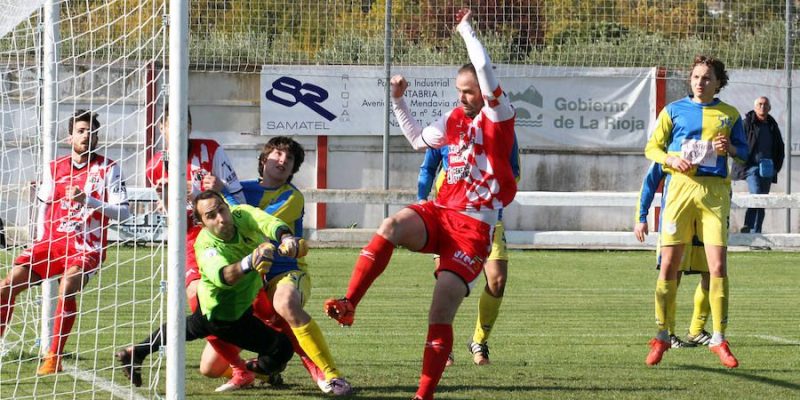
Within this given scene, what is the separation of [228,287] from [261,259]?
1.98ft

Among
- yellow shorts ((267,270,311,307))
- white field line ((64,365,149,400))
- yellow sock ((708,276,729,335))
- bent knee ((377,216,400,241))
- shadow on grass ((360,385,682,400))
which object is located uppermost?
bent knee ((377,216,400,241))

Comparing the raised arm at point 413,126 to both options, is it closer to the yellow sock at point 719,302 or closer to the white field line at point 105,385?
the white field line at point 105,385

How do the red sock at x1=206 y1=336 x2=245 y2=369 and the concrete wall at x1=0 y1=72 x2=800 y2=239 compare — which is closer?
the red sock at x1=206 y1=336 x2=245 y2=369

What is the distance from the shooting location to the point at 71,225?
8.80 metres

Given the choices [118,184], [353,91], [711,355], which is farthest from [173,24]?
[353,91]

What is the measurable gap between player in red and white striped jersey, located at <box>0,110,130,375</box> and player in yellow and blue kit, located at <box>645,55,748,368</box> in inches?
147

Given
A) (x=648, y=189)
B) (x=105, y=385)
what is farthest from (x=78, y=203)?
(x=648, y=189)

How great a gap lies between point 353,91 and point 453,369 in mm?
11338

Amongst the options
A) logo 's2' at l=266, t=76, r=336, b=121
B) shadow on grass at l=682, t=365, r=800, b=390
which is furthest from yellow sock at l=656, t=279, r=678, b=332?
logo 's2' at l=266, t=76, r=336, b=121

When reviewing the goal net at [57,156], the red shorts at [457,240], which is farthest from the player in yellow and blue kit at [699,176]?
the goal net at [57,156]

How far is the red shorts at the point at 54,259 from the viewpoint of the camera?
341 inches

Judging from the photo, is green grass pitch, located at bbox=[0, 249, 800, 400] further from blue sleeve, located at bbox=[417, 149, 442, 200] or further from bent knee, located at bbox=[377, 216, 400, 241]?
blue sleeve, located at bbox=[417, 149, 442, 200]

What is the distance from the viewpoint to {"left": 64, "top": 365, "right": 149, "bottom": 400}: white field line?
297 inches

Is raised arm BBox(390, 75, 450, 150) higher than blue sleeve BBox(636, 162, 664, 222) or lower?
higher
